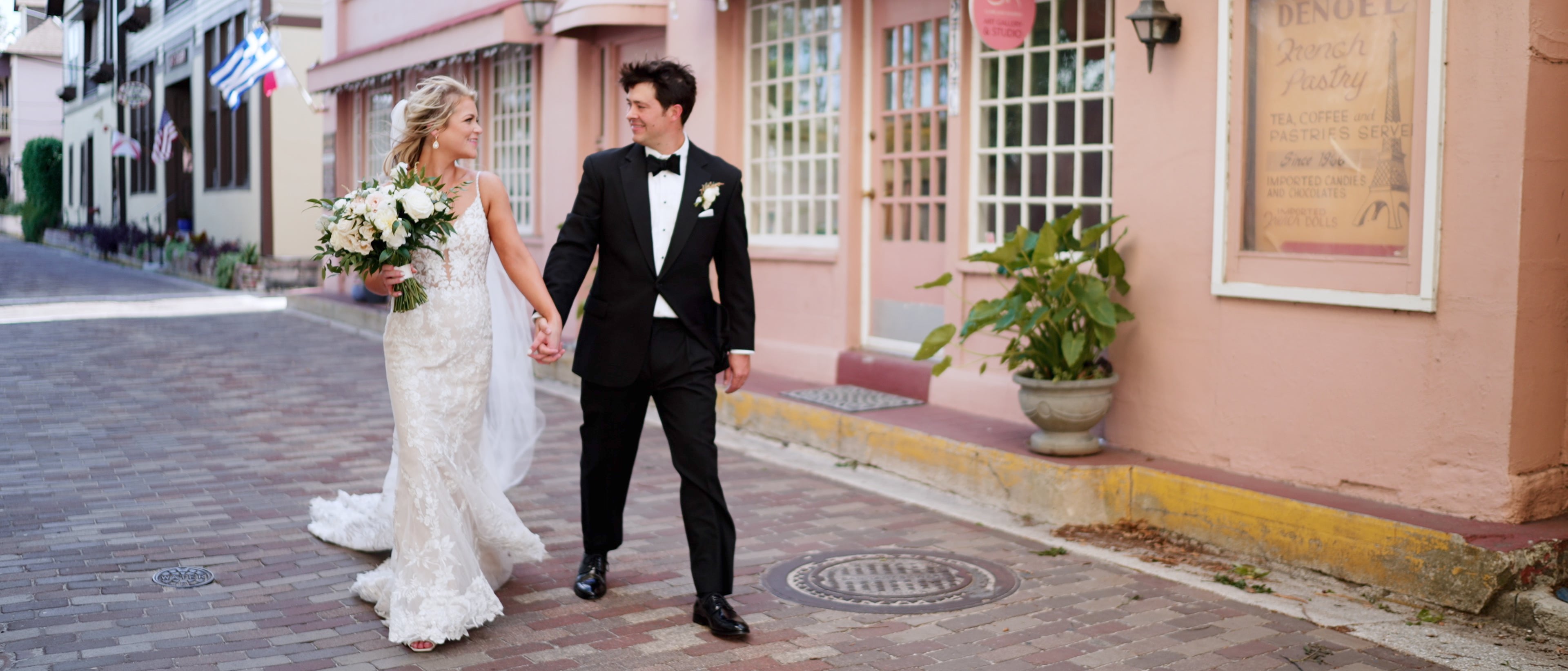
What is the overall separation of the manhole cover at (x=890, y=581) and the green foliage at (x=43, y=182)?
44952 mm

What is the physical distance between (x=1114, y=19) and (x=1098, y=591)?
11.3 feet

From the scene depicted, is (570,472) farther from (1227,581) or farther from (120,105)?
(120,105)

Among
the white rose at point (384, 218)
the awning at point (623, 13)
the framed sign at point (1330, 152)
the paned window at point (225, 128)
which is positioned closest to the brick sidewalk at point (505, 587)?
the white rose at point (384, 218)

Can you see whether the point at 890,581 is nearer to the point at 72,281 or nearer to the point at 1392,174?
the point at 1392,174

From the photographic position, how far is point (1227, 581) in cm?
570

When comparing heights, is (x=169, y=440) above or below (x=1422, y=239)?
below

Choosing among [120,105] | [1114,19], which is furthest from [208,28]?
[1114,19]

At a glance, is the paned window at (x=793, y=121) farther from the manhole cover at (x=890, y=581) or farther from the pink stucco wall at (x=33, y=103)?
the pink stucco wall at (x=33, y=103)

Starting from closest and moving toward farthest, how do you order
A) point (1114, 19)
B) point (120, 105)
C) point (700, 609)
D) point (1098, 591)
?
point (700, 609), point (1098, 591), point (1114, 19), point (120, 105)

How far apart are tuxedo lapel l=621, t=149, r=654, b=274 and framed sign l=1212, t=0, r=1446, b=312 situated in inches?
114

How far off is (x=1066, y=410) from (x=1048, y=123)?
6.73 feet

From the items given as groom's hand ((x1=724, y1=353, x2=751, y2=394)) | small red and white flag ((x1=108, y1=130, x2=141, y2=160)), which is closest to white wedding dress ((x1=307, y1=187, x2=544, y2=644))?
groom's hand ((x1=724, y1=353, x2=751, y2=394))

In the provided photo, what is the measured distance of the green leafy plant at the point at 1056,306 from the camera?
669cm

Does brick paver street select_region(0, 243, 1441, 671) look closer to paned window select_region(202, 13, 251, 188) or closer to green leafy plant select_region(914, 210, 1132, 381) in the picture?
green leafy plant select_region(914, 210, 1132, 381)
